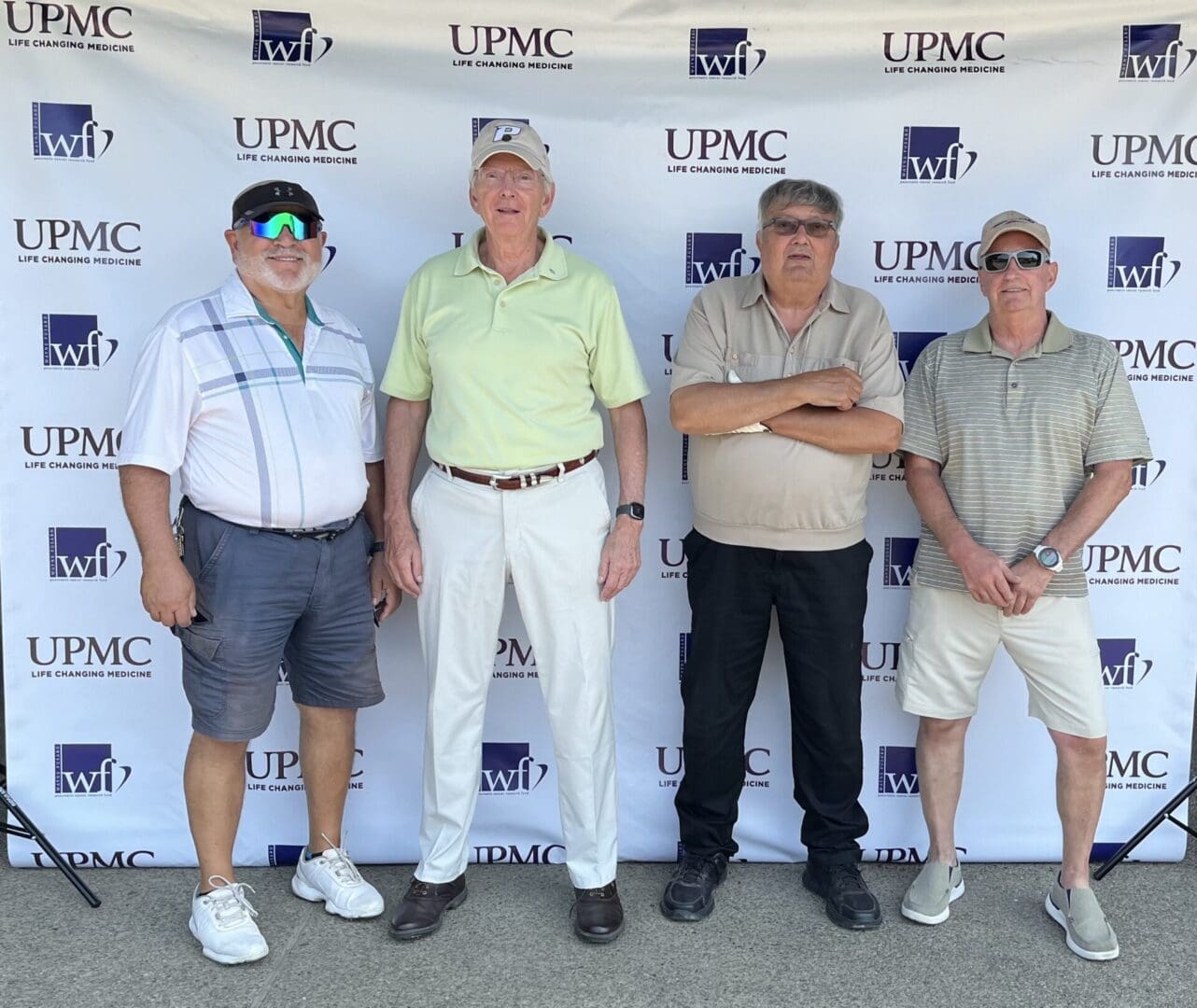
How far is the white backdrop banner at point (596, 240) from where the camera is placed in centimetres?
296

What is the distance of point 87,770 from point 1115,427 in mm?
3081

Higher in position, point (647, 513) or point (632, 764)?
point (647, 513)

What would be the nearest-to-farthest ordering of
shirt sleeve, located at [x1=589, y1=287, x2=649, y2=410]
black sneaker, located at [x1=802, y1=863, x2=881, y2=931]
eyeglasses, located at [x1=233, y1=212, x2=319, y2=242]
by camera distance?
eyeglasses, located at [x1=233, y1=212, x2=319, y2=242]
shirt sleeve, located at [x1=589, y1=287, x2=649, y2=410]
black sneaker, located at [x1=802, y1=863, x2=881, y2=931]

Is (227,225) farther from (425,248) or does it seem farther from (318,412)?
(318,412)

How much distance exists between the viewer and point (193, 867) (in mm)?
3135

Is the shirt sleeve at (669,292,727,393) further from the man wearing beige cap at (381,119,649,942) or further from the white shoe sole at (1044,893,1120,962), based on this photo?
the white shoe sole at (1044,893,1120,962)

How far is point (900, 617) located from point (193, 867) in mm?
2282

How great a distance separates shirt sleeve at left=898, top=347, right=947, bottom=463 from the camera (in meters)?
2.77

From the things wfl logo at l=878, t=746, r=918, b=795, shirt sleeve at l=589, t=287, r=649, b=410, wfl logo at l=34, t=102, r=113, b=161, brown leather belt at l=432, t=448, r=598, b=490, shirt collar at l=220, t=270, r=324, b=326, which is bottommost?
wfl logo at l=878, t=746, r=918, b=795

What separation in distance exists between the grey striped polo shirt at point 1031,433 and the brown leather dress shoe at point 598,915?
1213mm

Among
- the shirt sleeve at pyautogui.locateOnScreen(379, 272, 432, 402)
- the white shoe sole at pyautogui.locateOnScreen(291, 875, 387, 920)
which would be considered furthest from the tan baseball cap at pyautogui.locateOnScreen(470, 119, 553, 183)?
the white shoe sole at pyautogui.locateOnScreen(291, 875, 387, 920)

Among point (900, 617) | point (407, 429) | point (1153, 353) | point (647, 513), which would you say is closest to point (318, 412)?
point (407, 429)

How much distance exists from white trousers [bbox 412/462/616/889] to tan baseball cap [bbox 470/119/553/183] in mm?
769

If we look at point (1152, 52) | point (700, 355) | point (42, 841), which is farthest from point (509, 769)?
point (1152, 52)
